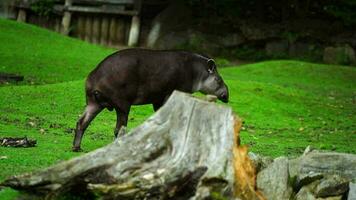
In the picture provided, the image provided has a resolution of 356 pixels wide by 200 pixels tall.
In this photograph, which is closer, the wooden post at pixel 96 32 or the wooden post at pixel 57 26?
the wooden post at pixel 96 32

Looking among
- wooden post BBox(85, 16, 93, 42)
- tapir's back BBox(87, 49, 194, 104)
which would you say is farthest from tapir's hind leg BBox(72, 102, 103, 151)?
wooden post BBox(85, 16, 93, 42)

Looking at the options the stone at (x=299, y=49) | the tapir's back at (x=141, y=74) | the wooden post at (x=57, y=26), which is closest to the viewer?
the tapir's back at (x=141, y=74)

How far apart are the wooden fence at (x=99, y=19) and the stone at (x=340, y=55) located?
724cm

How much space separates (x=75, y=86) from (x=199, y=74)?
24.1ft

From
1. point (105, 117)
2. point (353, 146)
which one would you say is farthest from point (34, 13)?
point (353, 146)

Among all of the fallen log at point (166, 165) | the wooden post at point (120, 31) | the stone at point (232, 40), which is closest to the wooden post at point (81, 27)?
the wooden post at point (120, 31)

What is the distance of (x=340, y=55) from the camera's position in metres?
30.4

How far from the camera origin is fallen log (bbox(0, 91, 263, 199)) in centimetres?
796

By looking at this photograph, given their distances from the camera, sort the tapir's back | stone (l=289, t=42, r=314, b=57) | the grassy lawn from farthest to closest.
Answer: stone (l=289, t=42, r=314, b=57) → the grassy lawn → the tapir's back

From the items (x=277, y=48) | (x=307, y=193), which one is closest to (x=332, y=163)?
(x=307, y=193)

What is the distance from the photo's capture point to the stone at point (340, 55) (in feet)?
99.7

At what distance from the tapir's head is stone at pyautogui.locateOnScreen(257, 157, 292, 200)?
180 inches

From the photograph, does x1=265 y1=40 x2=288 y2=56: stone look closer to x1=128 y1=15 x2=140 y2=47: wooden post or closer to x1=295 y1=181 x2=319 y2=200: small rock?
x1=128 y1=15 x2=140 y2=47: wooden post

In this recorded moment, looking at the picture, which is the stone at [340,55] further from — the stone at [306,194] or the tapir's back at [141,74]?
the stone at [306,194]
